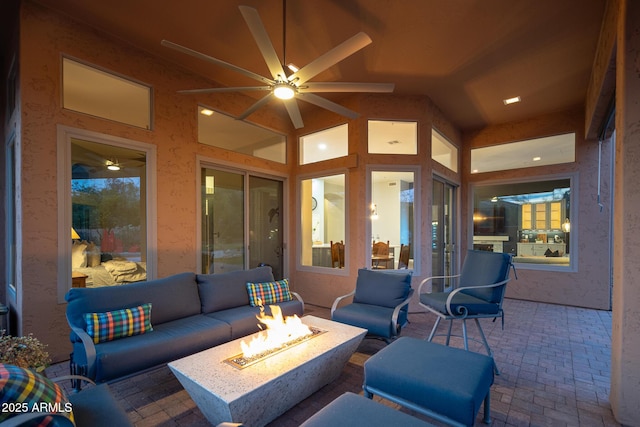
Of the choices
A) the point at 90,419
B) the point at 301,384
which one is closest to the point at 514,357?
the point at 301,384

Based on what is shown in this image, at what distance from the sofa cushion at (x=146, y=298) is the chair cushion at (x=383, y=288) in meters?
1.88

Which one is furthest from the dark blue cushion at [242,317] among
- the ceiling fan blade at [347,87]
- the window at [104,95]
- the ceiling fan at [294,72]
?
the window at [104,95]

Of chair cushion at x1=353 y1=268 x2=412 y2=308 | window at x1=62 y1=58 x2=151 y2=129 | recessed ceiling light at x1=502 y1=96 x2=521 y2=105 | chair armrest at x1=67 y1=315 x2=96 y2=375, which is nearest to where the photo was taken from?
chair armrest at x1=67 y1=315 x2=96 y2=375

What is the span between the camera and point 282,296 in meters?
3.66

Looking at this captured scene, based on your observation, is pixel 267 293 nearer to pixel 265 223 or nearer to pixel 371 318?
pixel 371 318

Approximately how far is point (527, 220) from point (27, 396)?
677 centimetres

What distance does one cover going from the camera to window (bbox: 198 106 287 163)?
4.28 meters

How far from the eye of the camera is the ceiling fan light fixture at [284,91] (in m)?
2.54

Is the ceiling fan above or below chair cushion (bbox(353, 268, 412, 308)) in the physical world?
above

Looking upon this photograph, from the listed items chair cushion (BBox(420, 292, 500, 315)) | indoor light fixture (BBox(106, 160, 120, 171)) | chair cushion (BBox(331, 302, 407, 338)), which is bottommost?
chair cushion (BBox(331, 302, 407, 338))

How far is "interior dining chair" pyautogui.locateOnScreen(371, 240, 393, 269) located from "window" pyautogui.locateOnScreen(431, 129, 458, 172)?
1706 mm

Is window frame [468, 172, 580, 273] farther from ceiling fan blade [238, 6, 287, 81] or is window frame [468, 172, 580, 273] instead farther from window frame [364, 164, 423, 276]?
ceiling fan blade [238, 6, 287, 81]

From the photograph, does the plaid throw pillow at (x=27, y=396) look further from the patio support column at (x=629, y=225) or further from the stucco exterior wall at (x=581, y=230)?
the stucco exterior wall at (x=581, y=230)

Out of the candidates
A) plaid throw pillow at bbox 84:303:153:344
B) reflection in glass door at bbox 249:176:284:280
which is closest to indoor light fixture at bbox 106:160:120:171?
plaid throw pillow at bbox 84:303:153:344
